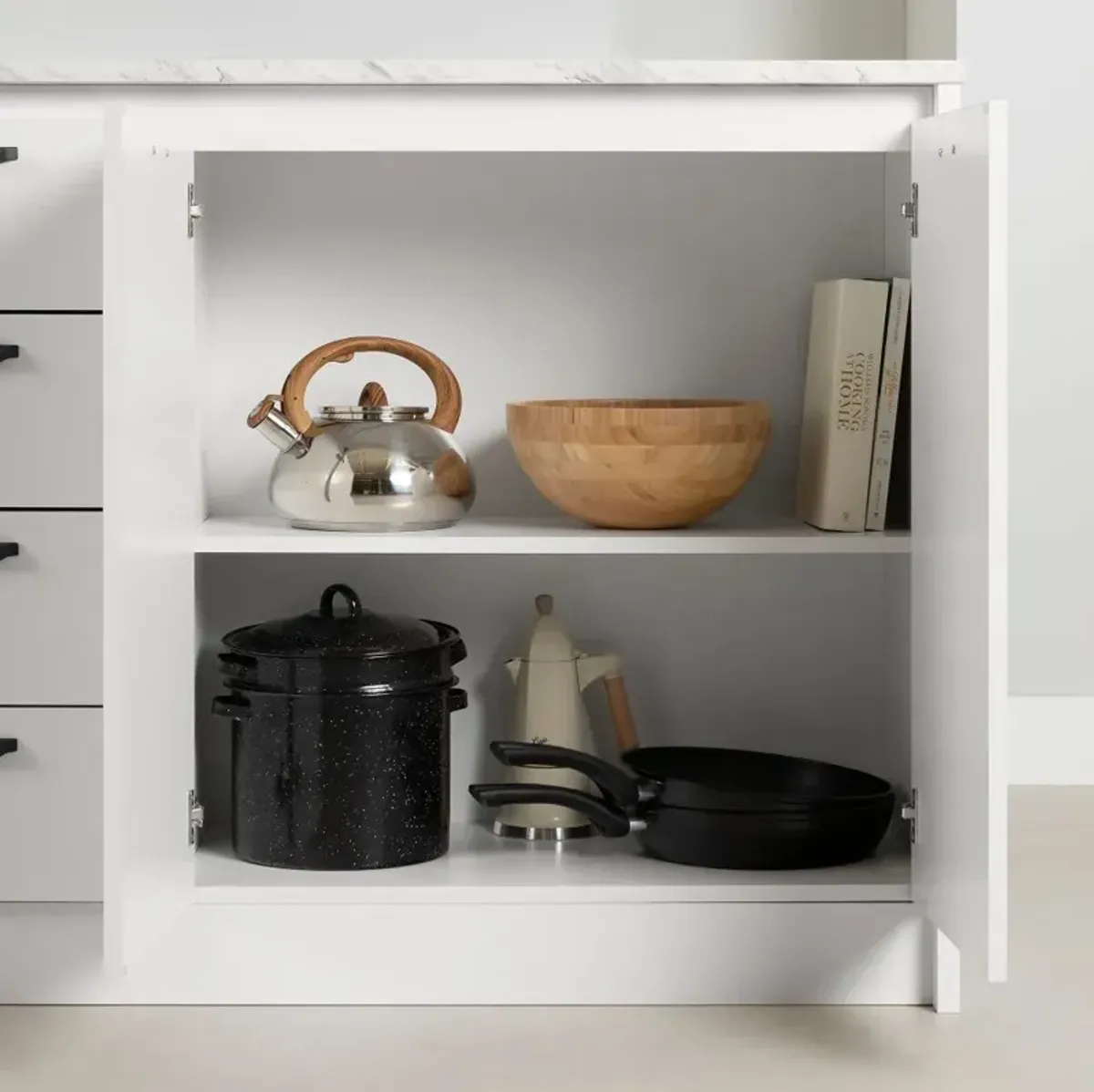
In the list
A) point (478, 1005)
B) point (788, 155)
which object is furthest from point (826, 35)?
point (478, 1005)

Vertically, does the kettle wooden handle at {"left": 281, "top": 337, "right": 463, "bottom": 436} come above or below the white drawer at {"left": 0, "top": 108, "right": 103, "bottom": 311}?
below

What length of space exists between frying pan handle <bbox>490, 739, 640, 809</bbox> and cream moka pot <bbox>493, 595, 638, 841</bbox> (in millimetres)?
114

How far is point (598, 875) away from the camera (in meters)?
1.51

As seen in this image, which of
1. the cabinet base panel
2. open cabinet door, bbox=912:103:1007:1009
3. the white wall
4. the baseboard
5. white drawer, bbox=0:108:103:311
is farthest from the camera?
the baseboard

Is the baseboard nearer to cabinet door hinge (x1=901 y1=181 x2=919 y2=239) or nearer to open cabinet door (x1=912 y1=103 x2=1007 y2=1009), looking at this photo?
open cabinet door (x1=912 y1=103 x2=1007 y2=1009)

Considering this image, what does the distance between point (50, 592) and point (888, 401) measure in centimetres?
79

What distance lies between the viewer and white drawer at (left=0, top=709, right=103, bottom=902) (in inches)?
55.8

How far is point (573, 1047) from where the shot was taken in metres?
1.37

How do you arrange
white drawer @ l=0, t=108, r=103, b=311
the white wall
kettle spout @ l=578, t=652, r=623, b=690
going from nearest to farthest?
Result: 1. white drawer @ l=0, t=108, r=103, b=311
2. kettle spout @ l=578, t=652, r=623, b=690
3. the white wall

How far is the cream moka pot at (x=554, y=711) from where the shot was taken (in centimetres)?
166

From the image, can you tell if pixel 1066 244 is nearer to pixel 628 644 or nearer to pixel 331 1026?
pixel 628 644

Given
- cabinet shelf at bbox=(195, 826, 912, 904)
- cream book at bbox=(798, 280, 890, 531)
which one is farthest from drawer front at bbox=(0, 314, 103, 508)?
cream book at bbox=(798, 280, 890, 531)

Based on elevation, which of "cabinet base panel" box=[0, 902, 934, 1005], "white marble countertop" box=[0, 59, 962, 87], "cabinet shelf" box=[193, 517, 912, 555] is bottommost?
"cabinet base panel" box=[0, 902, 934, 1005]

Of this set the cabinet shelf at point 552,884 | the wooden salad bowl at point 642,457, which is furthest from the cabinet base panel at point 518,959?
the wooden salad bowl at point 642,457
